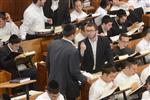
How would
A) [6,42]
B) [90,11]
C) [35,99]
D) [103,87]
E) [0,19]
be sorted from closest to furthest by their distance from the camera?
[35,99], [103,87], [6,42], [0,19], [90,11]

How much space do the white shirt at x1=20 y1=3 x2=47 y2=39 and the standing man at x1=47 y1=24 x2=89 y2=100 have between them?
2.59m

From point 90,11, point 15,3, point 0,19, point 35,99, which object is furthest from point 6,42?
point 90,11

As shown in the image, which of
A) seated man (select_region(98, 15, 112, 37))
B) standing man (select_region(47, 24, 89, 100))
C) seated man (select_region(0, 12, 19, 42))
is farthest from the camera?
seated man (select_region(98, 15, 112, 37))

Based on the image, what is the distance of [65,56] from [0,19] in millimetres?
2817

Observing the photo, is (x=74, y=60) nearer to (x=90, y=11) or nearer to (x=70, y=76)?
(x=70, y=76)

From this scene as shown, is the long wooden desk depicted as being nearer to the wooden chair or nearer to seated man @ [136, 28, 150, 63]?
seated man @ [136, 28, 150, 63]

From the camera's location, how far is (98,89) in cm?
646

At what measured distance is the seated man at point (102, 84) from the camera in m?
6.44

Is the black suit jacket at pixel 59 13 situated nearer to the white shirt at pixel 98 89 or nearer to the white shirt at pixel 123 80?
the white shirt at pixel 123 80

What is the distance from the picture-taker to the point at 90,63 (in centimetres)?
719

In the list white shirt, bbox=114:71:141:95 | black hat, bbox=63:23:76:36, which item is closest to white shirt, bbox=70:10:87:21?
white shirt, bbox=114:71:141:95

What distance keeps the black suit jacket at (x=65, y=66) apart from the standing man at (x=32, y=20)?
2.58 meters

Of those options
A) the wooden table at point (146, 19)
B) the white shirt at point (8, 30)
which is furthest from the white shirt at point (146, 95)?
the wooden table at point (146, 19)

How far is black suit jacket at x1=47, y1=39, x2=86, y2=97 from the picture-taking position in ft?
20.1
